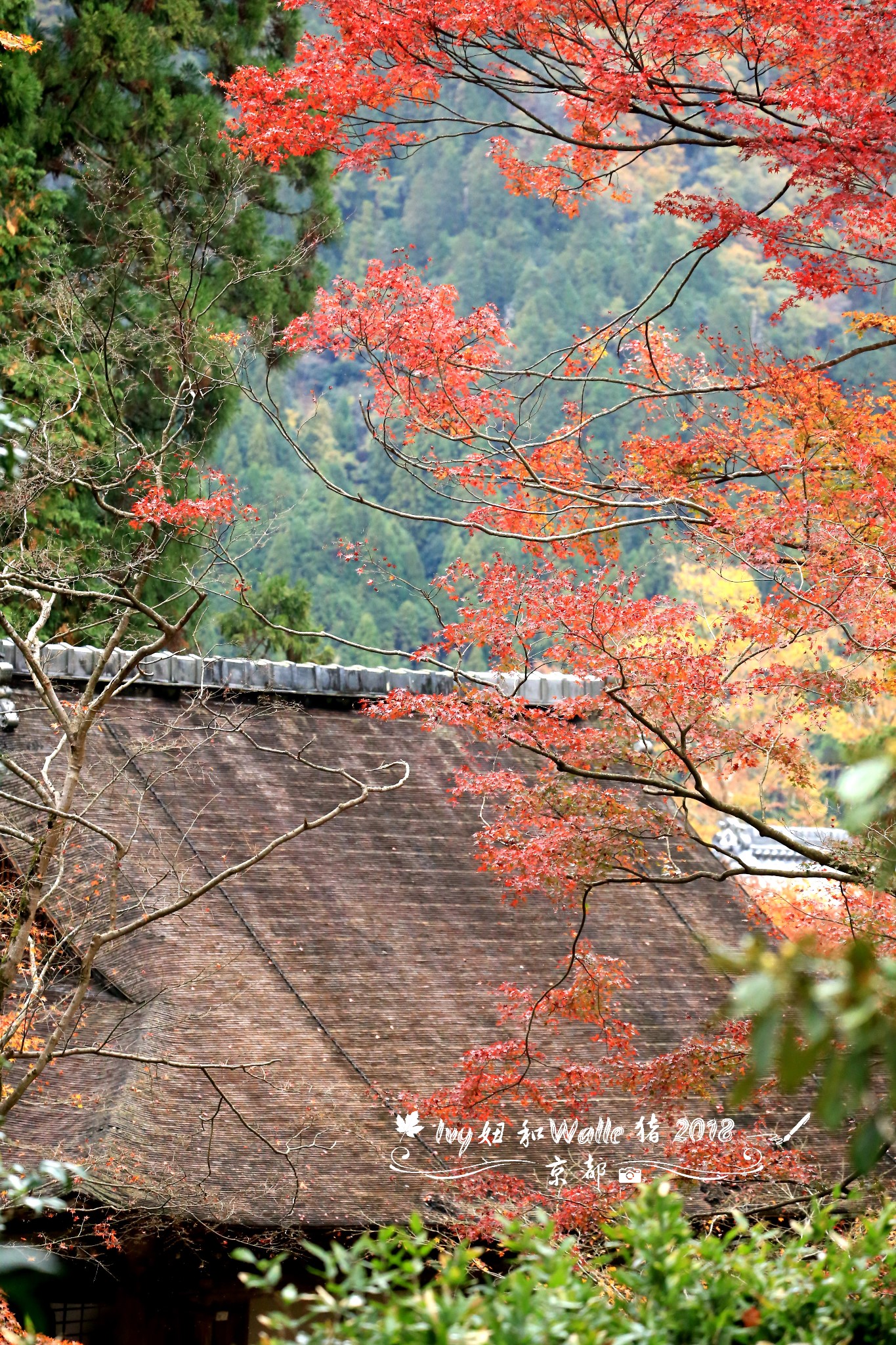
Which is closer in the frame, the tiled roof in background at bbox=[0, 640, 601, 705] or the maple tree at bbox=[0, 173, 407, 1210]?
the maple tree at bbox=[0, 173, 407, 1210]

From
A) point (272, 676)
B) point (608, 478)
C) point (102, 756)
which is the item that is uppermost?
point (272, 676)

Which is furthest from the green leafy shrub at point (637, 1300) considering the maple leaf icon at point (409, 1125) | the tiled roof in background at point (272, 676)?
the tiled roof in background at point (272, 676)

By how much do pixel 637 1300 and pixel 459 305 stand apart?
132ft

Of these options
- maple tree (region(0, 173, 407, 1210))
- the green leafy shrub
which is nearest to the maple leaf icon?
maple tree (region(0, 173, 407, 1210))

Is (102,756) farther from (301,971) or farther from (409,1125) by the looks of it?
(409,1125)

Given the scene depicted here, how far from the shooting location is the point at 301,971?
839cm

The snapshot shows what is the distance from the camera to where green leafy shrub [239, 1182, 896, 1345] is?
101 inches

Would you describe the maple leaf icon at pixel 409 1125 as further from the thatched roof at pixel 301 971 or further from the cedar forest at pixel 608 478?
the cedar forest at pixel 608 478

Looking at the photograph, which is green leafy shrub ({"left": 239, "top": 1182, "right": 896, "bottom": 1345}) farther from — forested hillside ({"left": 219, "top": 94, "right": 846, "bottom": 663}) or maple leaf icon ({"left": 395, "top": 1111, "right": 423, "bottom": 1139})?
forested hillside ({"left": 219, "top": 94, "right": 846, "bottom": 663})

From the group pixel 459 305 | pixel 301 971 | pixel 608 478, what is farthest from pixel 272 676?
pixel 459 305

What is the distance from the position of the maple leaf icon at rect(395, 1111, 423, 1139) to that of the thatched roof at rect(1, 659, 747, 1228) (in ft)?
0.31

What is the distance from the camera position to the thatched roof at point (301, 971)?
6.68m

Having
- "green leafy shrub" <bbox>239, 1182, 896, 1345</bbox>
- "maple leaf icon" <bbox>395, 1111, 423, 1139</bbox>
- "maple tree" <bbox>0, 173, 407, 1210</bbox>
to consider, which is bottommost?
"green leafy shrub" <bbox>239, 1182, 896, 1345</bbox>

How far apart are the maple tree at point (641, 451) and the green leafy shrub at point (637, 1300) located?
3075mm
